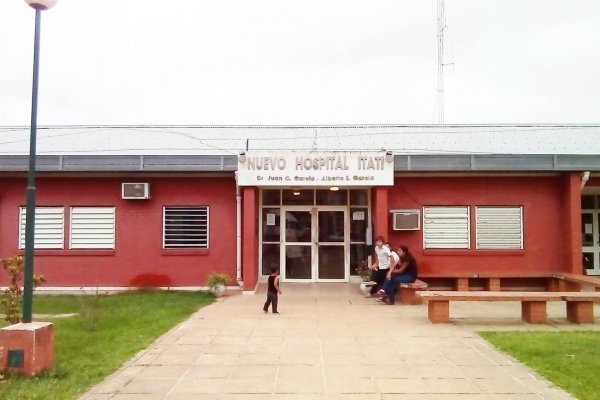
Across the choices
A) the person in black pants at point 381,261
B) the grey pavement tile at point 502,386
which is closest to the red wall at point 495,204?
the person in black pants at point 381,261

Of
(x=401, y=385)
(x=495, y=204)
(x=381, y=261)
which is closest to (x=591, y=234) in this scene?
(x=495, y=204)

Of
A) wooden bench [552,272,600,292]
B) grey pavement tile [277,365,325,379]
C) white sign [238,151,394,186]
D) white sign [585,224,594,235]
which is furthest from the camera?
white sign [585,224,594,235]

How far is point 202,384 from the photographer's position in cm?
677

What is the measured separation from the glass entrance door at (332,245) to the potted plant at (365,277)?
20.1 inches

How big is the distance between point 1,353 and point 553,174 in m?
13.5

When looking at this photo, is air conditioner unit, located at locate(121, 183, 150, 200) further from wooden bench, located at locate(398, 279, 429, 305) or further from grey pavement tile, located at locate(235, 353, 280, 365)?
grey pavement tile, located at locate(235, 353, 280, 365)

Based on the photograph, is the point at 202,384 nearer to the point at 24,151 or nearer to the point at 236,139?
the point at 236,139

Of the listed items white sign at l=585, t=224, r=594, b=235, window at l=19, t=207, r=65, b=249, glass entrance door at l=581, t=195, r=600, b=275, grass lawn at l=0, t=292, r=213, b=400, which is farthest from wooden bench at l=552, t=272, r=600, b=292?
window at l=19, t=207, r=65, b=249

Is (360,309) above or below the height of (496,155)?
below

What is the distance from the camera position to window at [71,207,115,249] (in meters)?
15.8

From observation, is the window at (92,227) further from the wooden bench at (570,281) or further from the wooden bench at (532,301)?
the wooden bench at (570,281)

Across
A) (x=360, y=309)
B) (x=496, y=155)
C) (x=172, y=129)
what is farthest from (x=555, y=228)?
(x=172, y=129)

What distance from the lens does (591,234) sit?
1802 cm

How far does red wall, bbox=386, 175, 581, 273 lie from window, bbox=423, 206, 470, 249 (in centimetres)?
15
